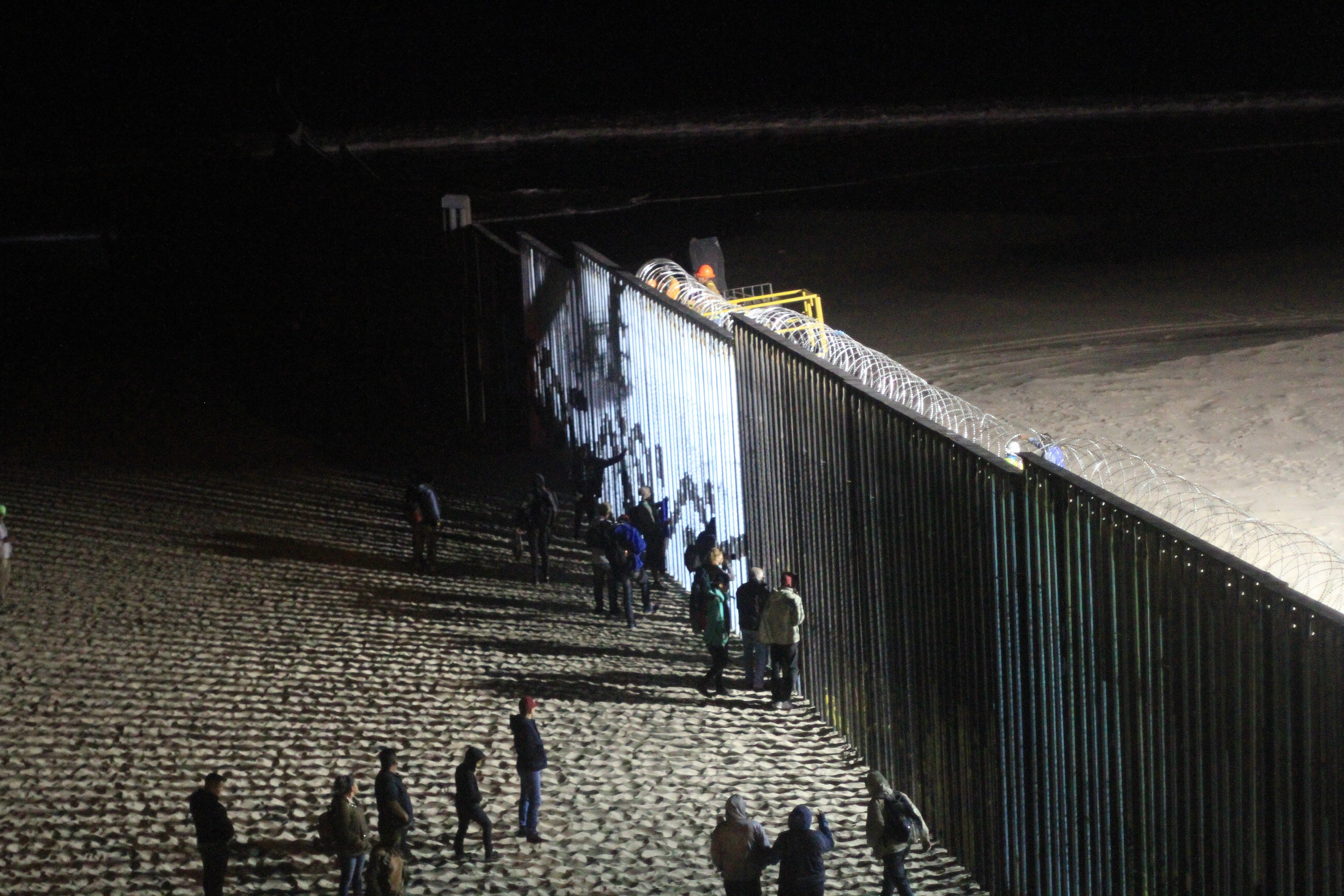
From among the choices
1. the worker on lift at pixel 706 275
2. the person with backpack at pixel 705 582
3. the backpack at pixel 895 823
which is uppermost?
the worker on lift at pixel 706 275

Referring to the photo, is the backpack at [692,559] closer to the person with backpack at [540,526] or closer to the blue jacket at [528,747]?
the person with backpack at [540,526]

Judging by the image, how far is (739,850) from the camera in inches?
327

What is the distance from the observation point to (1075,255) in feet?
119

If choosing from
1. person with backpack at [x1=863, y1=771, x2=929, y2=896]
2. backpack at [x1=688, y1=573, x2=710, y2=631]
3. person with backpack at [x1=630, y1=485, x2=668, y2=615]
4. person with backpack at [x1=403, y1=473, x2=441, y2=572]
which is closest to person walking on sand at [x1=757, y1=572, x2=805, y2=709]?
backpack at [x1=688, y1=573, x2=710, y2=631]

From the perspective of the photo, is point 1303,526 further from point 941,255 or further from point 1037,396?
point 941,255

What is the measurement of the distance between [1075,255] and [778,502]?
81.6 feet

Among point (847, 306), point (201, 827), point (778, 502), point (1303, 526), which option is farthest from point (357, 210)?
point (201, 827)

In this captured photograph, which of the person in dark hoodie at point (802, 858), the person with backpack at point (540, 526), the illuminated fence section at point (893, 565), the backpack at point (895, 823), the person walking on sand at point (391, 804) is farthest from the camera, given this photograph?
the person with backpack at point (540, 526)

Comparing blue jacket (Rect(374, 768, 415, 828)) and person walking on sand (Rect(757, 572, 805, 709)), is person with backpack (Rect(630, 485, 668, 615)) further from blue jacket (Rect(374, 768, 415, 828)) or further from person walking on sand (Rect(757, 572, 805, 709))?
blue jacket (Rect(374, 768, 415, 828))

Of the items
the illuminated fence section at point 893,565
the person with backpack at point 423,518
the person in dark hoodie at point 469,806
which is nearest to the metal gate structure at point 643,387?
the illuminated fence section at point 893,565

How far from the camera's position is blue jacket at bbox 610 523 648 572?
14508 mm

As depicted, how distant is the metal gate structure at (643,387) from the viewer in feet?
48.6

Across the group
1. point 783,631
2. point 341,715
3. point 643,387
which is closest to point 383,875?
point 341,715

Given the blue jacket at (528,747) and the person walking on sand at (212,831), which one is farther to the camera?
the blue jacket at (528,747)
